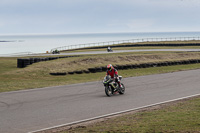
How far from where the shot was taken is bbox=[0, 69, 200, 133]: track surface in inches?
438

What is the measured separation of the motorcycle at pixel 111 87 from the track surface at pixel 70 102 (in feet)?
1.22

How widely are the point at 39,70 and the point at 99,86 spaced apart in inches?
452

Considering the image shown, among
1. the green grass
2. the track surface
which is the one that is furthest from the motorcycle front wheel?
the green grass

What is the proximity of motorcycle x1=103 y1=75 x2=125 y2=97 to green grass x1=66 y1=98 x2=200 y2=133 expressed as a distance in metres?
4.11

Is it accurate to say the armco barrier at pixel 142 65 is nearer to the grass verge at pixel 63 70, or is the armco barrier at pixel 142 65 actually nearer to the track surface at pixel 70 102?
the grass verge at pixel 63 70

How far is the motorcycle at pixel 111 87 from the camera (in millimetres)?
16663

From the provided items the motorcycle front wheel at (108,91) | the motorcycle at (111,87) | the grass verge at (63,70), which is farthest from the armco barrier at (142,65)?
the motorcycle front wheel at (108,91)

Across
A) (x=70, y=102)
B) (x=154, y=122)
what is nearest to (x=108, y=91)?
(x=70, y=102)

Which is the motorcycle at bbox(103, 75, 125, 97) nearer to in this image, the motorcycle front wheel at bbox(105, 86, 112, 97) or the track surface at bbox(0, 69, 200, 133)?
the motorcycle front wheel at bbox(105, 86, 112, 97)

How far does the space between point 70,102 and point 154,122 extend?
18.7 ft

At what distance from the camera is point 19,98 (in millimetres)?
16156

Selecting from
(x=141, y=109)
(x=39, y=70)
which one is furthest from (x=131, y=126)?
(x=39, y=70)

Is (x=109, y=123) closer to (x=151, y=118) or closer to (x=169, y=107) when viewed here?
(x=151, y=118)

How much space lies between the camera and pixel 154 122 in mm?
10039
